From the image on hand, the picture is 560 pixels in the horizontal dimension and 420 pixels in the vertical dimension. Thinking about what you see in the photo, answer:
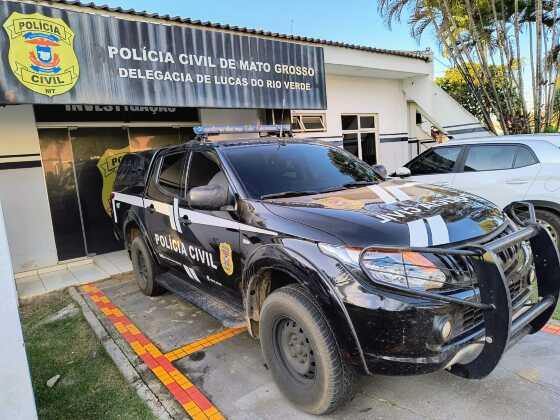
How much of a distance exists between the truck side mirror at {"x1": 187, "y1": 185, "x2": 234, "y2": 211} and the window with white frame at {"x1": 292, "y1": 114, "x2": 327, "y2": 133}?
6788mm

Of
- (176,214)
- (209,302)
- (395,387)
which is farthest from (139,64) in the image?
(395,387)

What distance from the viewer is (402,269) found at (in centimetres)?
223

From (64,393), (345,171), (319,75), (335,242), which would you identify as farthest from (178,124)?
(335,242)

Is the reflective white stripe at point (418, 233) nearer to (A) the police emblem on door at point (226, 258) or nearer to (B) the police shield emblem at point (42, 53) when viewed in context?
(A) the police emblem on door at point (226, 258)

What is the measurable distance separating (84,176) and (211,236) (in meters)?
5.23

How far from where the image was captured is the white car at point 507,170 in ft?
16.9

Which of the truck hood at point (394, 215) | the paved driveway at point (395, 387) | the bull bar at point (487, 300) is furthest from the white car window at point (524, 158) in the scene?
the bull bar at point (487, 300)

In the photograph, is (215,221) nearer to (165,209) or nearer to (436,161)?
(165,209)

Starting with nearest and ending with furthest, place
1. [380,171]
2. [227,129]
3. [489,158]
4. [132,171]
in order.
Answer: [380,171] → [227,129] → [132,171] → [489,158]

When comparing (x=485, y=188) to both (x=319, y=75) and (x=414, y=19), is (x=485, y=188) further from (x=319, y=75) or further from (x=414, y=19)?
(x=414, y=19)

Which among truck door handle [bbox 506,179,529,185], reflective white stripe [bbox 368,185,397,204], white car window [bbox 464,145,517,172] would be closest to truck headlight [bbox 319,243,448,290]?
reflective white stripe [bbox 368,185,397,204]

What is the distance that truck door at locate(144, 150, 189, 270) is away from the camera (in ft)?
13.5

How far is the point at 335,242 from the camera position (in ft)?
7.80

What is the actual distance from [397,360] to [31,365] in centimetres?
336
